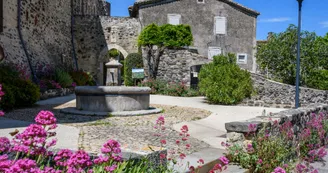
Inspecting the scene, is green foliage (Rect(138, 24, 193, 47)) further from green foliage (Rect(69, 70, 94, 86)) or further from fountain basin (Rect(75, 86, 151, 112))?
fountain basin (Rect(75, 86, 151, 112))

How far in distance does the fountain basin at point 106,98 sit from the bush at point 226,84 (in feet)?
15.1

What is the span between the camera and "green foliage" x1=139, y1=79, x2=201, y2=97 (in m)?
15.4

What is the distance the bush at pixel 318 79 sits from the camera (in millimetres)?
14844

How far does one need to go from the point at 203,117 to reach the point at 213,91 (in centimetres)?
404

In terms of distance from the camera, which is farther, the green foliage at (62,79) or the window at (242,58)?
the window at (242,58)

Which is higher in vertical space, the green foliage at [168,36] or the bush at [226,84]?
the green foliage at [168,36]

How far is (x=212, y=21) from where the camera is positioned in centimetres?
2136

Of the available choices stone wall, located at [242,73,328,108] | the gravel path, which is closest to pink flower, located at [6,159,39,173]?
the gravel path

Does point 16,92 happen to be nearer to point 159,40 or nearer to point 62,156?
point 62,156

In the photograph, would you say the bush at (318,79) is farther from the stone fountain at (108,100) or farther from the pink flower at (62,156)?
the pink flower at (62,156)

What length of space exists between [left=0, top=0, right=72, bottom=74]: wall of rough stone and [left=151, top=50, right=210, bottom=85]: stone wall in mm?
5318

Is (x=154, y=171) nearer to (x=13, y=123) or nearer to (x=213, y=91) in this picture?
(x=13, y=123)

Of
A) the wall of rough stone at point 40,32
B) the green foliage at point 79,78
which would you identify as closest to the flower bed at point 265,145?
the wall of rough stone at point 40,32

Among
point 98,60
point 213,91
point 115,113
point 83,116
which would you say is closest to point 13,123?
point 83,116
